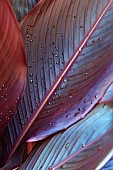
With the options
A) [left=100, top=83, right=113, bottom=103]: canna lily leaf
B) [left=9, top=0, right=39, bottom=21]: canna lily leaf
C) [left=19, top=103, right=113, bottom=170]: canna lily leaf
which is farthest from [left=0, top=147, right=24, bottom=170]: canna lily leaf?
[left=9, top=0, right=39, bottom=21]: canna lily leaf

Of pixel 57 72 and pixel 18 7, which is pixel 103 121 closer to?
pixel 57 72

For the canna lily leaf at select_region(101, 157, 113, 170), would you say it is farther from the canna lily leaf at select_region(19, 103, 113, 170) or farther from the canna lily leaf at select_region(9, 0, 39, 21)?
the canna lily leaf at select_region(9, 0, 39, 21)

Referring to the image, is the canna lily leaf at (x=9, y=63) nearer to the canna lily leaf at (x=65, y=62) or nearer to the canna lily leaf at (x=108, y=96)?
the canna lily leaf at (x=65, y=62)

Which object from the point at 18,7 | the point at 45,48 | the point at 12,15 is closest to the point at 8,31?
the point at 12,15

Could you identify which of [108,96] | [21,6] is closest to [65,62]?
[108,96]

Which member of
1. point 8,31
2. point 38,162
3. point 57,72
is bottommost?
point 38,162

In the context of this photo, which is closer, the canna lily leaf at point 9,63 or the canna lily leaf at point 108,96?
the canna lily leaf at point 9,63

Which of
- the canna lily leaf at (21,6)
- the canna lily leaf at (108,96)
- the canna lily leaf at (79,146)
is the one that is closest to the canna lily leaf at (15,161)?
the canna lily leaf at (79,146)
